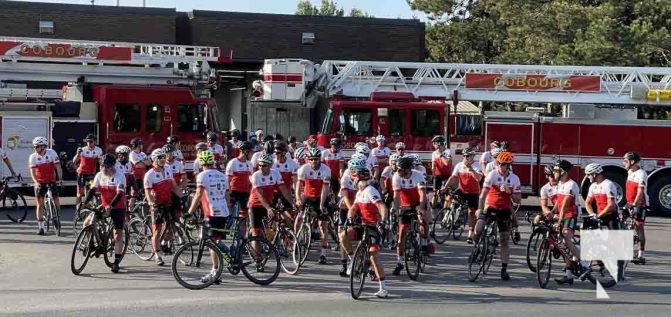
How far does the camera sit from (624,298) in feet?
39.0

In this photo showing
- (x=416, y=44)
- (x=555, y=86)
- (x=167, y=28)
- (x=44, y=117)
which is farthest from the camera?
(x=416, y=44)

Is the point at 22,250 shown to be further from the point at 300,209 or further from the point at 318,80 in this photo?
the point at 318,80

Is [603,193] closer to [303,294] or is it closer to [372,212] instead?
[372,212]

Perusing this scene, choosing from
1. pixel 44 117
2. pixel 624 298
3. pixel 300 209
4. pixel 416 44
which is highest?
pixel 416 44

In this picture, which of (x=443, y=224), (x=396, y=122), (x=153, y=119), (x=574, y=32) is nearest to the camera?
(x=443, y=224)

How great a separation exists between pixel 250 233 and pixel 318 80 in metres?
11.9

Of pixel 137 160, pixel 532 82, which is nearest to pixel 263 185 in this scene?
pixel 137 160

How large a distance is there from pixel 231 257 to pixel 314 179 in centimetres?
265

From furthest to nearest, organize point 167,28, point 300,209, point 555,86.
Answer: point 167,28, point 555,86, point 300,209

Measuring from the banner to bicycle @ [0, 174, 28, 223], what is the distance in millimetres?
11698

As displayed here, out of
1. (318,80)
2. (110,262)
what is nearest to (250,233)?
(110,262)

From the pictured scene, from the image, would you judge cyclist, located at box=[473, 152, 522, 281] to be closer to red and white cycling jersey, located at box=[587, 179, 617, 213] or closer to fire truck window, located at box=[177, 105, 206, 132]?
red and white cycling jersey, located at box=[587, 179, 617, 213]

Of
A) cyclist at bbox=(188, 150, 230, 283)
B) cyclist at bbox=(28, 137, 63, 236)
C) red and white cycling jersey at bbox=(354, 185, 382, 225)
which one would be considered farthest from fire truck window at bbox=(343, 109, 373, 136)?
red and white cycling jersey at bbox=(354, 185, 382, 225)

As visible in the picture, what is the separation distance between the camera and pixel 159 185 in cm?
1365
